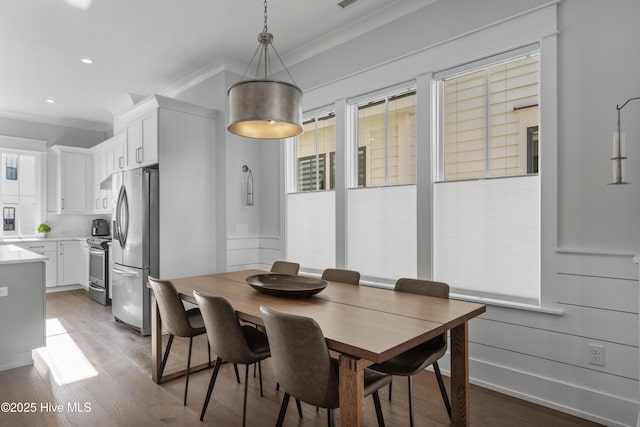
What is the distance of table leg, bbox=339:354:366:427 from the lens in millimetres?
1466

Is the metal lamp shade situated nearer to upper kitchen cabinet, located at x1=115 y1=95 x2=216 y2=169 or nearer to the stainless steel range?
upper kitchen cabinet, located at x1=115 y1=95 x2=216 y2=169

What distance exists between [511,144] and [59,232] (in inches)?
284

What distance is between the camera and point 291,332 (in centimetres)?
160

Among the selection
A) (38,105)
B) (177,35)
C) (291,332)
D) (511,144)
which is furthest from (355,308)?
(38,105)

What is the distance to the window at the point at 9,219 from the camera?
6242 millimetres

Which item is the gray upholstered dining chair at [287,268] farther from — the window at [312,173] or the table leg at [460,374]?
the table leg at [460,374]

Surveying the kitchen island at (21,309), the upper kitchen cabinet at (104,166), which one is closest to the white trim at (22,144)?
the upper kitchen cabinet at (104,166)

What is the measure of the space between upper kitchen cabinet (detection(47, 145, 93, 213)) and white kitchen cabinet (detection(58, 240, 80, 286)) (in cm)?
59

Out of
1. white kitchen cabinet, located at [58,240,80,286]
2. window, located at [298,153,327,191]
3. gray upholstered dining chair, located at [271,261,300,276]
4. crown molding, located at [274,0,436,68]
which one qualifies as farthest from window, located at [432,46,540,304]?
white kitchen cabinet, located at [58,240,80,286]

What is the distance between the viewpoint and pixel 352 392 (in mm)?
1478

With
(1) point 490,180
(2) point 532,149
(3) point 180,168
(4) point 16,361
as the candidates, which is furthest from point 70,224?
(2) point 532,149

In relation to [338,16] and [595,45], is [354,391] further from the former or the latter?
[338,16]

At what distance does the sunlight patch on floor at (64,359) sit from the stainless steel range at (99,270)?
1.25 m

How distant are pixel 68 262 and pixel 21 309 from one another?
3.68 m
